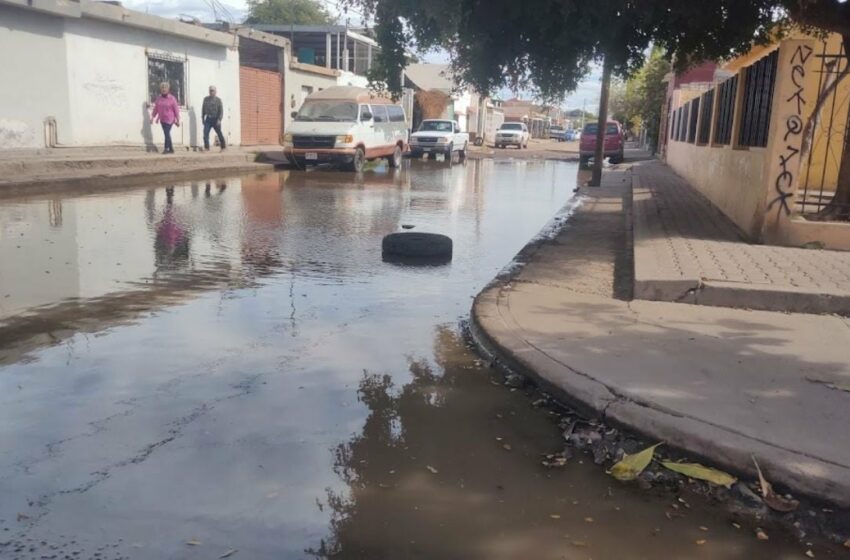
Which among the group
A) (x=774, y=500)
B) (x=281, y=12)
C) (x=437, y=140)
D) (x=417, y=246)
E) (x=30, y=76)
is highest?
(x=281, y=12)

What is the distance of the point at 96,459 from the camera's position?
3500 mm

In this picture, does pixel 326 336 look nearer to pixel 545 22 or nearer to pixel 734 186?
pixel 545 22

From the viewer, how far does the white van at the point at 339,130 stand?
68.5ft

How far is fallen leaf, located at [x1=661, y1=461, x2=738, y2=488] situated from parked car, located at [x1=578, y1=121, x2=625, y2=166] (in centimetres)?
2938

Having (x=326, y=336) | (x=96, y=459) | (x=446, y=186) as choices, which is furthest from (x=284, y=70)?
(x=96, y=459)

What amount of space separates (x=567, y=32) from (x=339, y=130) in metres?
13.7

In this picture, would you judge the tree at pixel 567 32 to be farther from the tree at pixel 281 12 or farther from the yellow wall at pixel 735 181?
the tree at pixel 281 12

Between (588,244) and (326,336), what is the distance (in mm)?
5021

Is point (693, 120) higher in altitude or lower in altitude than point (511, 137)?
higher

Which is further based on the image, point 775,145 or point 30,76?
point 30,76

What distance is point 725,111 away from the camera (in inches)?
509

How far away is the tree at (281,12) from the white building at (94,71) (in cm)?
3926

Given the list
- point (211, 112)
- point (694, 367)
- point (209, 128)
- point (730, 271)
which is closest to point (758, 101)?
point (730, 271)

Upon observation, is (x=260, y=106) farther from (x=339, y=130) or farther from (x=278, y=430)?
(x=278, y=430)
